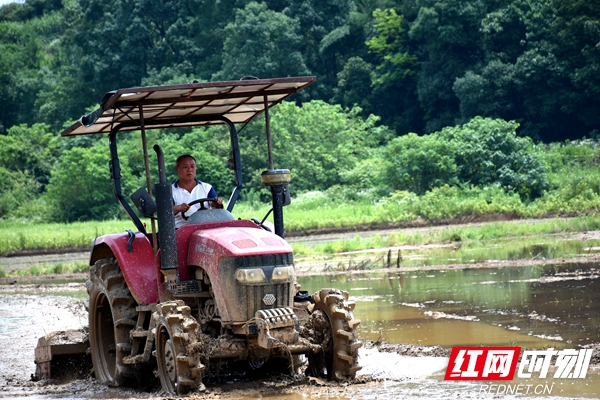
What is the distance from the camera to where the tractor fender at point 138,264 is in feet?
29.4

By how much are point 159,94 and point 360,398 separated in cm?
321

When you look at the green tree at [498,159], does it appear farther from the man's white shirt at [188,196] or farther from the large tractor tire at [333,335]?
the large tractor tire at [333,335]

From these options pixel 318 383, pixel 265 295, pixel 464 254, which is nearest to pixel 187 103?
pixel 265 295

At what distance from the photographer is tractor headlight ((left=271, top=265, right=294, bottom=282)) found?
8.10 m

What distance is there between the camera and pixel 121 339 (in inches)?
364

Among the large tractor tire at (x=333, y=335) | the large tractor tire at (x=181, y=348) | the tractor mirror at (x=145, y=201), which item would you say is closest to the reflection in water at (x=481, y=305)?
the large tractor tire at (x=333, y=335)

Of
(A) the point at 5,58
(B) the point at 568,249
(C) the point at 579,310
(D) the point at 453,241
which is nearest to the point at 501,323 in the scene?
(C) the point at 579,310

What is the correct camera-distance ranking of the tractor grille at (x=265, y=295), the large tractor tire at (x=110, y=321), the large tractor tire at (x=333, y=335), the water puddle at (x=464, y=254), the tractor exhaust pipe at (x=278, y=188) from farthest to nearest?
the water puddle at (x=464, y=254), the large tractor tire at (x=110, y=321), the tractor exhaust pipe at (x=278, y=188), the large tractor tire at (x=333, y=335), the tractor grille at (x=265, y=295)

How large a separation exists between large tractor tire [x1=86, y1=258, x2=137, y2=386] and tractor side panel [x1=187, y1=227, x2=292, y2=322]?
47.8 inches

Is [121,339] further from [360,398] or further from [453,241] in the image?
[453,241]

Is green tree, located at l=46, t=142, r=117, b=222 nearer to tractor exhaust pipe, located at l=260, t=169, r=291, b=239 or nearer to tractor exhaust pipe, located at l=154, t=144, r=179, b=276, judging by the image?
tractor exhaust pipe, located at l=260, t=169, r=291, b=239

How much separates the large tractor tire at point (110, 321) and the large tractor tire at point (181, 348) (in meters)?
1.09

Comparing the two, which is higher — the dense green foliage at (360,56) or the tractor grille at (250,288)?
the dense green foliage at (360,56)

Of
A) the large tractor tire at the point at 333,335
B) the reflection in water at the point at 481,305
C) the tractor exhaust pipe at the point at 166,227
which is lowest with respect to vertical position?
the reflection in water at the point at 481,305
